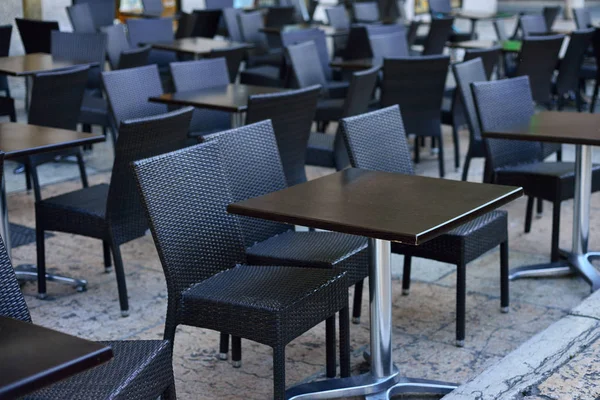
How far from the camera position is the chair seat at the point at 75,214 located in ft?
12.9

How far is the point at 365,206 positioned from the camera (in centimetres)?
287

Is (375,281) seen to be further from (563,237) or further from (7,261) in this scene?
(563,237)

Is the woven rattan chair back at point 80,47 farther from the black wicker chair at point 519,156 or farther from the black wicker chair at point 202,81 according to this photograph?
the black wicker chair at point 519,156

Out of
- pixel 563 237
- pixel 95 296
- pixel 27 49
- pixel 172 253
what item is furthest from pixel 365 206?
pixel 27 49

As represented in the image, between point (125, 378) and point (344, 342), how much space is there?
1060 millimetres

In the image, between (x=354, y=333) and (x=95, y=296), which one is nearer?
(x=354, y=333)

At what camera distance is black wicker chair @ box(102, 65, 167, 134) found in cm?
497

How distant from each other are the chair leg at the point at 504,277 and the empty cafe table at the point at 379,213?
2.73ft

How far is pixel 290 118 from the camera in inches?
173

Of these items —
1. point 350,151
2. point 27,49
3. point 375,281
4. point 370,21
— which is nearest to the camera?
point 375,281

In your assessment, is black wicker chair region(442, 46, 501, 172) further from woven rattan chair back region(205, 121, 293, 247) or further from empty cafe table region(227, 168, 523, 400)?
empty cafe table region(227, 168, 523, 400)

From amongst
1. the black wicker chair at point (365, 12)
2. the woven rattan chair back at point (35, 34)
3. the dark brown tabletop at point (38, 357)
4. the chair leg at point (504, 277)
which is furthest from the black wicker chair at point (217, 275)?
the black wicker chair at point (365, 12)

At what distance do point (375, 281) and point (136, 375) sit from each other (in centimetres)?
99

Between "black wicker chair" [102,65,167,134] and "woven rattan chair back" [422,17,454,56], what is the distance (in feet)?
11.8
